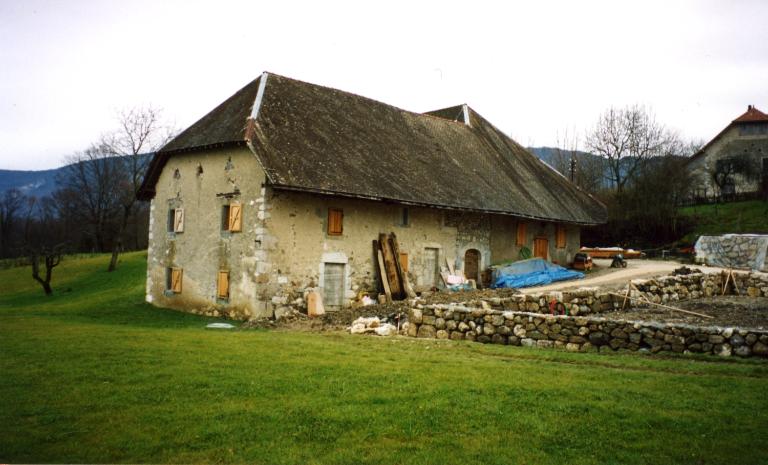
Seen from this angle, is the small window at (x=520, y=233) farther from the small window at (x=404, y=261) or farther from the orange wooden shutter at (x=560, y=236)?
the small window at (x=404, y=261)

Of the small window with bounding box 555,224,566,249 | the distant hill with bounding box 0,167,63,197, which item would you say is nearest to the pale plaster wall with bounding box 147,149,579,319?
the small window with bounding box 555,224,566,249

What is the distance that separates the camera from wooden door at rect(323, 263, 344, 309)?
2033 cm

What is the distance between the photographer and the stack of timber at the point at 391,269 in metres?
21.5

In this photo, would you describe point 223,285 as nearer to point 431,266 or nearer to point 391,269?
point 391,269

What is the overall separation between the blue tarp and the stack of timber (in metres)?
5.56

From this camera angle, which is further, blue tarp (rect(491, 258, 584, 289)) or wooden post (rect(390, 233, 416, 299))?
blue tarp (rect(491, 258, 584, 289))

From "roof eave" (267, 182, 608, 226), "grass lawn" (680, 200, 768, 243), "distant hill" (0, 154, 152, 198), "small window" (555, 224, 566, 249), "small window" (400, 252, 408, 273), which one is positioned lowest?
"small window" (400, 252, 408, 273)

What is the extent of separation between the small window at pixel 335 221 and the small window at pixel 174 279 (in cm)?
617

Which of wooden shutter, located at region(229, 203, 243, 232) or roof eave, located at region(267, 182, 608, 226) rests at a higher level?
roof eave, located at region(267, 182, 608, 226)

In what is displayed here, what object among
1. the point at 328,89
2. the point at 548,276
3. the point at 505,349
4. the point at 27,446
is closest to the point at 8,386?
the point at 27,446

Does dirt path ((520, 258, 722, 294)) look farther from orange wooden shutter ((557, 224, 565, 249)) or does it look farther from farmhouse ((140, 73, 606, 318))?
farmhouse ((140, 73, 606, 318))

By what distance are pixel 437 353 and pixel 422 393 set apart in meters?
3.73

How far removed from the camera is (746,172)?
49.6 metres

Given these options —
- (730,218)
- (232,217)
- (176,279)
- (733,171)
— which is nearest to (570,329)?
(232,217)
